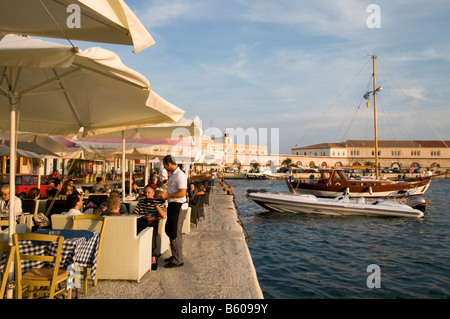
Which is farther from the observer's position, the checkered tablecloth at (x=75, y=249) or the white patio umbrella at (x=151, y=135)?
the white patio umbrella at (x=151, y=135)

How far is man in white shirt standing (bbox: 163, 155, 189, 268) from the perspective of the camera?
4.87 m

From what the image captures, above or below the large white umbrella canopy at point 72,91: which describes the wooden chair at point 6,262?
below

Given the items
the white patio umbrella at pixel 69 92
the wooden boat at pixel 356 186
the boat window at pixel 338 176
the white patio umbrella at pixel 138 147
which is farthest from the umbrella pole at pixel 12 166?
the boat window at pixel 338 176

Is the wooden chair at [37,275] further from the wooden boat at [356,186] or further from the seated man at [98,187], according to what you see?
the wooden boat at [356,186]

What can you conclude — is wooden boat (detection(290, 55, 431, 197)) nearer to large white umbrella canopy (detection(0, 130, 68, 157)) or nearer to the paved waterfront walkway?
large white umbrella canopy (detection(0, 130, 68, 157))

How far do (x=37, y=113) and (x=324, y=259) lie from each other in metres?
7.20

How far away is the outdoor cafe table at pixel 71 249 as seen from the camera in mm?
3186

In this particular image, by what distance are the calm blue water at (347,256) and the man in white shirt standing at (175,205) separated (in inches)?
80.9

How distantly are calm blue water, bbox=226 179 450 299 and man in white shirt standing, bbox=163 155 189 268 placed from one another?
6.74 feet

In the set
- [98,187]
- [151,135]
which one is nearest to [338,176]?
[98,187]

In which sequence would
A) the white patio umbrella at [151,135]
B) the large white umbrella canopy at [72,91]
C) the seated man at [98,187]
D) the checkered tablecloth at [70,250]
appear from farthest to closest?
the seated man at [98,187]
the white patio umbrella at [151,135]
the checkered tablecloth at [70,250]
the large white umbrella canopy at [72,91]

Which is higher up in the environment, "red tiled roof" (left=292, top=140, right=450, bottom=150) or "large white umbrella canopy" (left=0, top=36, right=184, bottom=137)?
"red tiled roof" (left=292, top=140, right=450, bottom=150)

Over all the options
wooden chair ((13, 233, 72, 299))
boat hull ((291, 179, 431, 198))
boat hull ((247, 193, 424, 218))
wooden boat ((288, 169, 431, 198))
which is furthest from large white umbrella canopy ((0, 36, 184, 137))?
boat hull ((291, 179, 431, 198))

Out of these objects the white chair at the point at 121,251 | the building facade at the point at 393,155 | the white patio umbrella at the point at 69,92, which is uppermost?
the building facade at the point at 393,155
